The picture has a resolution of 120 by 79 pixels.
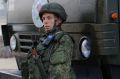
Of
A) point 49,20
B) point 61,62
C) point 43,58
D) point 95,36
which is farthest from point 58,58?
point 95,36

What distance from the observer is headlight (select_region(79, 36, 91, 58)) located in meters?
4.48

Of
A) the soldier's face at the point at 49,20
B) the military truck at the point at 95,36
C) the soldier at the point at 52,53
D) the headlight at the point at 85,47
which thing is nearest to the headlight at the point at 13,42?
the military truck at the point at 95,36

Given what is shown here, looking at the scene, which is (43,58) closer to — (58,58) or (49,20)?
(58,58)

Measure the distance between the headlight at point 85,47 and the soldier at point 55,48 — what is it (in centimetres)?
92

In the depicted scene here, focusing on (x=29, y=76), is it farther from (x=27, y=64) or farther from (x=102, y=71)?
(x=102, y=71)

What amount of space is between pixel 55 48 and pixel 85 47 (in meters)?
1.12

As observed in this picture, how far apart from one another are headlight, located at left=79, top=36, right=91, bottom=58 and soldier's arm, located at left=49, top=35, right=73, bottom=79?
1.04m

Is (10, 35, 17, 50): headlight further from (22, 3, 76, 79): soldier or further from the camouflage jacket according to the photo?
the camouflage jacket

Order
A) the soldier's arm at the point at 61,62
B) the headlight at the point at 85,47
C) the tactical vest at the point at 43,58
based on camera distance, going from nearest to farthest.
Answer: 1. the soldier's arm at the point at 61,62
2. the tactical vest at the point at 43,58
3. the headlight at the point at 85,47

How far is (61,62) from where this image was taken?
3.36 meters

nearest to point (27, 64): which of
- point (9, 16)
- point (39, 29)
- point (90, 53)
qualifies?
point (90, 53)

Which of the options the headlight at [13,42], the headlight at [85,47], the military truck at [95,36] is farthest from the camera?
the headlight at [13,42]

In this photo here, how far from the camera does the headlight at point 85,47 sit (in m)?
4.48

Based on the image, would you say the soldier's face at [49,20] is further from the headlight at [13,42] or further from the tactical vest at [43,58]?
the headlight at [13,42]
